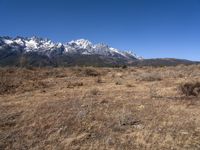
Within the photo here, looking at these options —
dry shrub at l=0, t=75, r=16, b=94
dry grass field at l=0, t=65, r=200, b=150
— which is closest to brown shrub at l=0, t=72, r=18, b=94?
dry shrub at l=0, t=75, r=16, b=94

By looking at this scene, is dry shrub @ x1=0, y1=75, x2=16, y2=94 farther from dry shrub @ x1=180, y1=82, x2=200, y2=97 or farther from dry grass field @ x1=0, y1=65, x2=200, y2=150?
dry shrub @ x1=180, y1=82, x2=200, y2=97

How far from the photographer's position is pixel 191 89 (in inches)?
589

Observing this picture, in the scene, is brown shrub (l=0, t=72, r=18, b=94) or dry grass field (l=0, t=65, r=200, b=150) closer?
dry grass field (l=0, t=65, r=200, b=150)

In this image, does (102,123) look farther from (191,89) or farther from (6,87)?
(6,87)

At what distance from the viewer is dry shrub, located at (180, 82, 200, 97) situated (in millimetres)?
14734

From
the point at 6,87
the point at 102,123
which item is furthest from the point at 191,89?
the point at 6,87

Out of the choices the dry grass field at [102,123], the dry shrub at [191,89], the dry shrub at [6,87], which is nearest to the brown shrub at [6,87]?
the dry shrub at [6,87]

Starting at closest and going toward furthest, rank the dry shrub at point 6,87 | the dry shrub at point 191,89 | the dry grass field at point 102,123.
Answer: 1. the dry grass field at point 102,123
2. the dry shrub at point 191,89
3. the dry shrub at point 6,87

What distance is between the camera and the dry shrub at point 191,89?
1473 centimetres

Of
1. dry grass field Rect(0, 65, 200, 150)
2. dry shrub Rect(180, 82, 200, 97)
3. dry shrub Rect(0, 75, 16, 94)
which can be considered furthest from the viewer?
dry shrub Rect(0, 75, 16, 94)

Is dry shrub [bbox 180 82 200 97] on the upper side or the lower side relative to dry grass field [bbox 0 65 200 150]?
upper

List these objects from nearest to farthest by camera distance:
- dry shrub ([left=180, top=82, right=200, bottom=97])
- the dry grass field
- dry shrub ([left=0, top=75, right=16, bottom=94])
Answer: the dry grass field → dry shrub ([left=180, top=82, right=200, bottom=97]) → dry shrub ([left=0, top=75, right=16, bottom=94])

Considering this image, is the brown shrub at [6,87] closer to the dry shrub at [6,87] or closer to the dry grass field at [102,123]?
the dry shrub at [6,87]

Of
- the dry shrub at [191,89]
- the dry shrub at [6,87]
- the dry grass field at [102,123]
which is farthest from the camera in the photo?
the dry shrub at [6,87]
